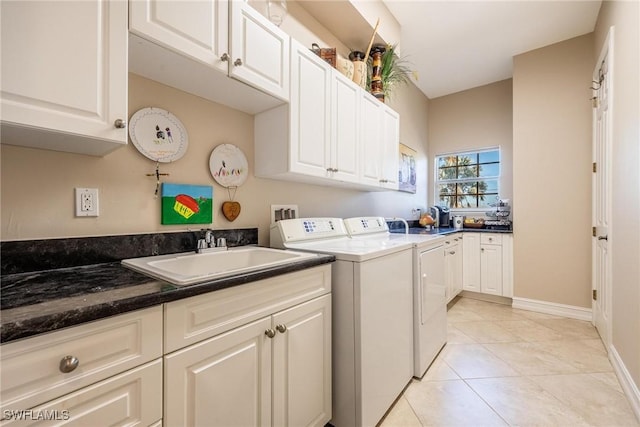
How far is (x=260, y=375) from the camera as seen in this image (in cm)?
105

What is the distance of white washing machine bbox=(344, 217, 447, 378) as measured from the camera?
1.84 m

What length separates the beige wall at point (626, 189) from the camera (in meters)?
1.58

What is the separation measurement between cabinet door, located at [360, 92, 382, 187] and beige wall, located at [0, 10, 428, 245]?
19.0 inches

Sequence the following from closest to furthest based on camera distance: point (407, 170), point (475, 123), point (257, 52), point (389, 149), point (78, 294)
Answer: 1. point (78, 294)
2. point (257, 52)
3. point (389, 149)
4. point (407, 170)
5. point (475, 123)

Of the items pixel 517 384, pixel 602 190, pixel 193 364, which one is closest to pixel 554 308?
pixel 602 190

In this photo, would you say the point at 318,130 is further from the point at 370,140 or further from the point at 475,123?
the point at 475,123

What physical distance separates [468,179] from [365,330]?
11.8 feet

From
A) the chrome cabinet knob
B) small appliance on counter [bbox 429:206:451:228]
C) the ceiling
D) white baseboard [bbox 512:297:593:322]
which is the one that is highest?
the ceiling

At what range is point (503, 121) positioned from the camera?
3826mm

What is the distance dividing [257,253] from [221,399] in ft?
2.44

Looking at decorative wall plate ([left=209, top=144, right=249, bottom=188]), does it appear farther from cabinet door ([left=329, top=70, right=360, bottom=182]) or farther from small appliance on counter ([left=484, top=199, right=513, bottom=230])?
small appliance on counter ([left=484, top=199, right=513, bottom=230])

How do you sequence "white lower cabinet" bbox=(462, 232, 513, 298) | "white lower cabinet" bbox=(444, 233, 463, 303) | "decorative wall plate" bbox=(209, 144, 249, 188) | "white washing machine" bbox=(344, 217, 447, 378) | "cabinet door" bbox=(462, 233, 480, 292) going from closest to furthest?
"decorative wall plate" bbox=(209, 144, 249, 188) → "white washing machine" bbox=(344, 217, 447, 378) → "white lower cabinet" bbox=(444, 233, 463, 303) → "white lower cabinet" bbox=(462, 232, 513, 298) → "cabinet door" bbox=(462, 233, 480, 292)

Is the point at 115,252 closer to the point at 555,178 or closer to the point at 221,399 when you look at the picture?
the point at 221,399

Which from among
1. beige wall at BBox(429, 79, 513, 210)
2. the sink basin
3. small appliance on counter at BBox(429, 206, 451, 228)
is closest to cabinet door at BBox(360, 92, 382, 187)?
the sink basin
